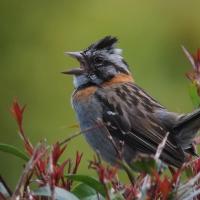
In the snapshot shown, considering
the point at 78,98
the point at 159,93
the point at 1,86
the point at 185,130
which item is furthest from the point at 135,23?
the point at 185,130

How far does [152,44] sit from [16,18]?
1.37m

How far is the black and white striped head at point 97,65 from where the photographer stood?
423 cm

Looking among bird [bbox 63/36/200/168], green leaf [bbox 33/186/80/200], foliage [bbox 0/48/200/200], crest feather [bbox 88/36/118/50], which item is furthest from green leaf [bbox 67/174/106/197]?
crest feather [bbox 88/36/118/50]

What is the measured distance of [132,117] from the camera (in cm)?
402

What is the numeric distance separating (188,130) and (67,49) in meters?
2.83

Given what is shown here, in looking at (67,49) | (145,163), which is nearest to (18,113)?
(145,163)

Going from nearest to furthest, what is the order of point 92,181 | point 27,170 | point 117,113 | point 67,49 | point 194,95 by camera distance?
point 27,170 → point 92,181 → point 194,95 → point 117,113 → point 67,49

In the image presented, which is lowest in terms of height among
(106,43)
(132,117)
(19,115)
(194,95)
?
(132,117)

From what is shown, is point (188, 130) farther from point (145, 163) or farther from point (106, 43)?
point (145, 163)

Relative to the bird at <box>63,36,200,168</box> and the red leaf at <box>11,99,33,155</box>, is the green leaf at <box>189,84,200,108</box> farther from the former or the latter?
the bird at <box>63,36,200,168</box>

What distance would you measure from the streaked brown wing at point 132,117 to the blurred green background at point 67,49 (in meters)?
1.49

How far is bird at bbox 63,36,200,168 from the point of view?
3748 millimetres

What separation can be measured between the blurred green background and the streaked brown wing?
4.89 feet

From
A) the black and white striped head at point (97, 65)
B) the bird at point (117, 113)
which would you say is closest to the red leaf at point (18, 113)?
the bird at point (117, 113)
